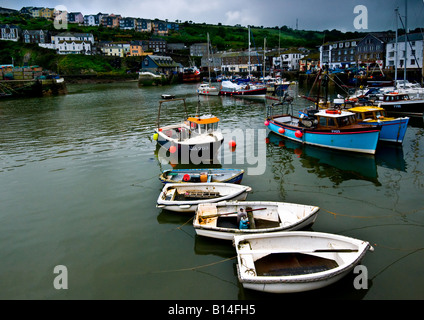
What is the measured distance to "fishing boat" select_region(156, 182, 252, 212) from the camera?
12.4m

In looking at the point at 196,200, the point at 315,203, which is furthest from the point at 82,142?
the point at 315,203

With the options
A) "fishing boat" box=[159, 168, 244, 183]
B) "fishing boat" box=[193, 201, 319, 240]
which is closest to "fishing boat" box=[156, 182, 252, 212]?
"fishing boat" box=[193, 201, 319, 240]

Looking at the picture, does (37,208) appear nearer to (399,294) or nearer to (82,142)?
(82,142)

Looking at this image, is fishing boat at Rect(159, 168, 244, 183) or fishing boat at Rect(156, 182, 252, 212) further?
fishing boat at Rect(159, 168, 244, 183)

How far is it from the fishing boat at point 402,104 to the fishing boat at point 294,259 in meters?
28.8

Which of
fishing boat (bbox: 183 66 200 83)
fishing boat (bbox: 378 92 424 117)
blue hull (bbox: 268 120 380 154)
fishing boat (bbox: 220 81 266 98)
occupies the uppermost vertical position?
fishing boat (bbox: 183 66 200 83)

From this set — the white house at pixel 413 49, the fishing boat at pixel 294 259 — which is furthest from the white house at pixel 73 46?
the fishing boat at pixel 294 259

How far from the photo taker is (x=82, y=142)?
26219mm

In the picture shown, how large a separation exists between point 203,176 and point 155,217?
3330mm

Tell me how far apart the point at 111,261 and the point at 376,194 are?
13.0 meters

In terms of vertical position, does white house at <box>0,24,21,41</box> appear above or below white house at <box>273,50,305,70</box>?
above

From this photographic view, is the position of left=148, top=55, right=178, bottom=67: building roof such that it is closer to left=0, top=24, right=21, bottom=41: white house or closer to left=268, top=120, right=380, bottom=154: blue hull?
left=0, top=24, right=21, bottom=41: white house

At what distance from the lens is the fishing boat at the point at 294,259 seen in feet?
25.5

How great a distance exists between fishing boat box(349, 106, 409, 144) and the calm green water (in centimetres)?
86
